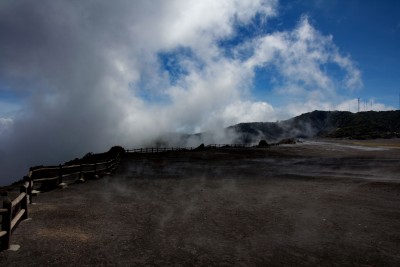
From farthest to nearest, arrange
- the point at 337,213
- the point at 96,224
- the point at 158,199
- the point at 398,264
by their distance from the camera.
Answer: the point at 158,199 < the point at 337,213 < the point at 96,224 < the point at 398,264

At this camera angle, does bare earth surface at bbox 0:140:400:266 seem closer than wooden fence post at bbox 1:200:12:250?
Yes

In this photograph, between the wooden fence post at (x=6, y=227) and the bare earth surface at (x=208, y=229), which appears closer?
the bare earth surface at (x=208, y=229)

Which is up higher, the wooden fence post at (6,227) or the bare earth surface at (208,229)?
the wooden fence post at (6,227)

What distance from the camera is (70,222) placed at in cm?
1222

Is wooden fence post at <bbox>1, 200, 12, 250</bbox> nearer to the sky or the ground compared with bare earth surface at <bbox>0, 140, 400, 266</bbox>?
nearer to the sky

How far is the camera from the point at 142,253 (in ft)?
30.2

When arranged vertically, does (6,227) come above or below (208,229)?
above

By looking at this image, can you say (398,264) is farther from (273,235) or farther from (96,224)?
(96,224)

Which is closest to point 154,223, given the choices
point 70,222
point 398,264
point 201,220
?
point 201,220

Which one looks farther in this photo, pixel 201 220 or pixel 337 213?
pixel 337 213

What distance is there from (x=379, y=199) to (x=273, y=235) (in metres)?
9.87

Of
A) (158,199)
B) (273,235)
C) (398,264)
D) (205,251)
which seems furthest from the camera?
(158,199)

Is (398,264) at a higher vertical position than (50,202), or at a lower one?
lower

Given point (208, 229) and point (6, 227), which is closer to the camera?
point (6, 227)
